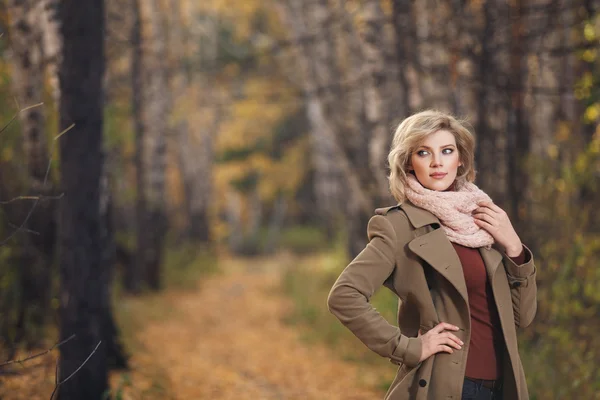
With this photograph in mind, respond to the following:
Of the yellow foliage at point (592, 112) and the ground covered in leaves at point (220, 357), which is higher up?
the yellow foliage at point (592, 112)

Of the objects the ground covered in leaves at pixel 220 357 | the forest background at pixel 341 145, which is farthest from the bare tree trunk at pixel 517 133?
the ground covered in leaves at pixel 220 357

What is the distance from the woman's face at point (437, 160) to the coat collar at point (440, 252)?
14 centimetres

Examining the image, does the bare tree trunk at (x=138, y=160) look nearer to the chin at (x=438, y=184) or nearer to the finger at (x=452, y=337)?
the chin at (x=438, y=184)

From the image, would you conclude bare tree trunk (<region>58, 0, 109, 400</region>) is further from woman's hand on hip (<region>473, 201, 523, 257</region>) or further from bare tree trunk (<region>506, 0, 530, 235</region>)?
bare tree trunk (<region>506, 0, 530, 235</region>)

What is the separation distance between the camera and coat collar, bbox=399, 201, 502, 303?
2.71 metres

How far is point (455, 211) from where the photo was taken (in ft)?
9.15

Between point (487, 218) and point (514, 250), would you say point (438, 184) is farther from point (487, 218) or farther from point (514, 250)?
point (514, 250)

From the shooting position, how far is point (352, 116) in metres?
13.5

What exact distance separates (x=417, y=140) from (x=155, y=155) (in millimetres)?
11489

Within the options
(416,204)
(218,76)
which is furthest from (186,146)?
(416,204)

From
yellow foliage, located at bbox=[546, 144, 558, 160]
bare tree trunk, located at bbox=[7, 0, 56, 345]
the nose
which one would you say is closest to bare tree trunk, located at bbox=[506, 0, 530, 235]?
yellow foliage, located at bbox=[546, 144, 558, 160]

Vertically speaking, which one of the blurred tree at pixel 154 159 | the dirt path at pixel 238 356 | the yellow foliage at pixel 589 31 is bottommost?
the dirt path at pixel 238 356

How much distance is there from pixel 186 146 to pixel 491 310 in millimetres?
20325

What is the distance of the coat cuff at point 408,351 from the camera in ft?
8.99
